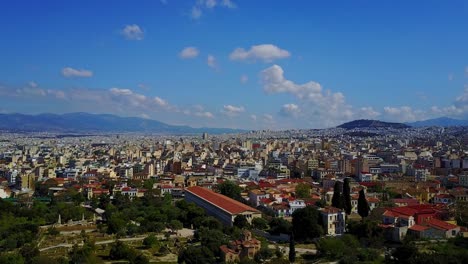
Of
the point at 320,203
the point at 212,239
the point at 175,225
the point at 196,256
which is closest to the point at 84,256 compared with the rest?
the point at 196,256

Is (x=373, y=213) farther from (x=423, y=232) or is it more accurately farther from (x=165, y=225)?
(x=165, y=225)

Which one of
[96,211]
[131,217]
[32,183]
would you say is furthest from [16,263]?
[32,183]

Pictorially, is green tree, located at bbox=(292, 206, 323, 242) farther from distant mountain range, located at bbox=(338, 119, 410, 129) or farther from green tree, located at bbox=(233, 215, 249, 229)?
distant mountain range, located at bbox=(338, 119, 410, 129)

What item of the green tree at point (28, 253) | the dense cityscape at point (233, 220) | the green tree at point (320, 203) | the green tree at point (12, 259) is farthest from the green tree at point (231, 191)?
the green tree at point (12, 259)

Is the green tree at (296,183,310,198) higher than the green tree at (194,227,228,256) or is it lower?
higher

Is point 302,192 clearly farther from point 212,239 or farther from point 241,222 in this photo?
point 212,239

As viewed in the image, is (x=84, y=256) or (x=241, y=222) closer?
(x=84, y=256)

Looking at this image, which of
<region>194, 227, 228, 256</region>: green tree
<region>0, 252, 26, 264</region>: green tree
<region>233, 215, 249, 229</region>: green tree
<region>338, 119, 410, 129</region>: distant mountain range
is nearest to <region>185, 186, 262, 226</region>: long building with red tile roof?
<region>233, 215, 249, 229</region>: green tree
